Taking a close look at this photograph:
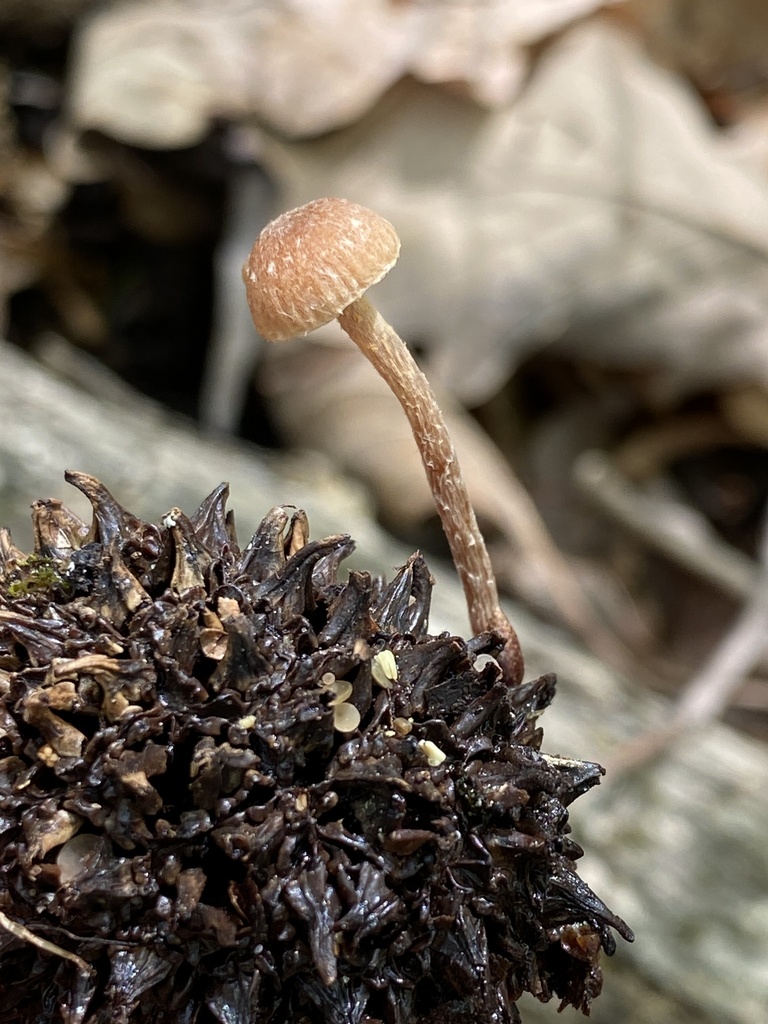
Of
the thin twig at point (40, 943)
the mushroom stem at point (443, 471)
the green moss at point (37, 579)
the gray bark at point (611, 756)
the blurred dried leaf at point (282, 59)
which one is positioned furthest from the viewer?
the blurred dried leaf at point (282, 59)

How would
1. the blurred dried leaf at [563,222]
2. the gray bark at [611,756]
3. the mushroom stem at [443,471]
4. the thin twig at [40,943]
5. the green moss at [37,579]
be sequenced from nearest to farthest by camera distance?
the thin twig at [40,943]
the green moss at [37,579]
the mushroom stem at [443,471]
the gray bark at [611,756]
the blurred dried leaf at [563,222]

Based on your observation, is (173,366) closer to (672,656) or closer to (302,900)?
(672,656)

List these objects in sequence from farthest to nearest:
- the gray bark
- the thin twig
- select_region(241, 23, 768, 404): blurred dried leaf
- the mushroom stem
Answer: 1. select_region(241, 23, 768, 404): blurred dried leaf
2. the gray bark
3. the mushroom stem
4. the thin twig

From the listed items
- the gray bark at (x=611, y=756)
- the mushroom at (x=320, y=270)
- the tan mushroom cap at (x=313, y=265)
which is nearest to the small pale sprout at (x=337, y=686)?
the mushroom at (x=320, y=270)

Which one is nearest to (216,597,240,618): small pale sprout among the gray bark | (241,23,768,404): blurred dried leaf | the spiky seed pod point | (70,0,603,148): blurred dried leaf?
the spiky seed pod point

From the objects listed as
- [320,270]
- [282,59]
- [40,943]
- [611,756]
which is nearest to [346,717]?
[40,943]

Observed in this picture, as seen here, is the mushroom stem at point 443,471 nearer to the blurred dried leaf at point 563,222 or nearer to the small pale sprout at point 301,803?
the small pale sprout at point 301,803

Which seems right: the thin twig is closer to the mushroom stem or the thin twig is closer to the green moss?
the green moss

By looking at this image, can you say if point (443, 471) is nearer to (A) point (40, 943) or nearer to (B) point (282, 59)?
(A) point (40, 943)
